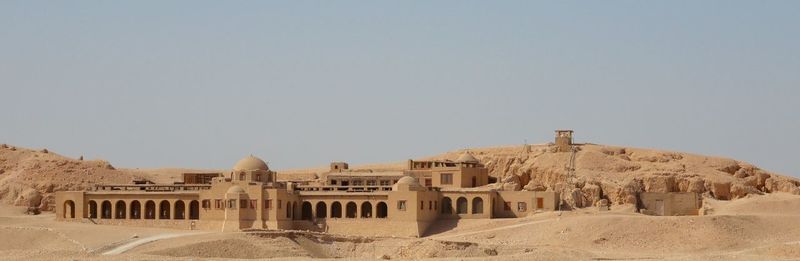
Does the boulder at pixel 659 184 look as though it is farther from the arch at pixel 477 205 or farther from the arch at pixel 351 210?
the arch at pixel 351 210

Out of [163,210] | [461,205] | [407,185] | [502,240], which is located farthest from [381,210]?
[163,210]

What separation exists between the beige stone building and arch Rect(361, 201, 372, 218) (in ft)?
0.19

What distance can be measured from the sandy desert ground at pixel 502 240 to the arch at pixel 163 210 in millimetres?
6404

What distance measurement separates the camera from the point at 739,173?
341 ft

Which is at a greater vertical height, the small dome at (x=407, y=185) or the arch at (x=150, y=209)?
the small dome at (x=407, y=185)

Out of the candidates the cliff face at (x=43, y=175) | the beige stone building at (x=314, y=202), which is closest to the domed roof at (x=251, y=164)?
the beige stone building at (x=314, y=202)

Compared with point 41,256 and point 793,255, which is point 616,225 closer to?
point 793,255

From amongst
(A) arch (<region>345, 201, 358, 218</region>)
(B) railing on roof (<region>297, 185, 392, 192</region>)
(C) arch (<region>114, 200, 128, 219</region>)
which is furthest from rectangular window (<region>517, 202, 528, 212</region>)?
(C) arch (<region>114, 200, 128, 219</region>)

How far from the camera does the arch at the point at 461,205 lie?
9812cm

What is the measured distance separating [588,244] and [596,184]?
41.8 ft

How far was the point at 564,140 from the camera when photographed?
10662 cm

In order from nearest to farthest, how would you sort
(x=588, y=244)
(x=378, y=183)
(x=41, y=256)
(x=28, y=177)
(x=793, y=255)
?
(x=41, y=256) < (x=793, y=255) < (x=588, y=244) < (x=378, y=183) < (x=28, y=177)

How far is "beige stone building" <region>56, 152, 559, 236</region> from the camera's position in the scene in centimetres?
9538

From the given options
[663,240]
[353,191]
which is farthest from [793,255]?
[353,191]
